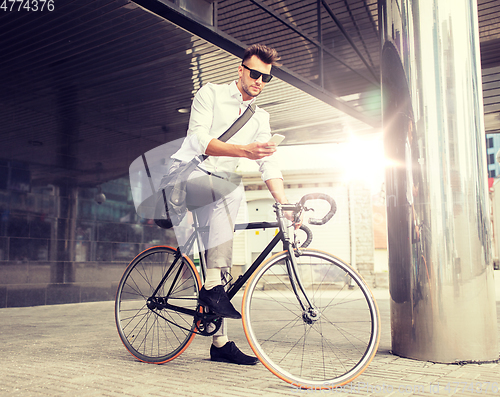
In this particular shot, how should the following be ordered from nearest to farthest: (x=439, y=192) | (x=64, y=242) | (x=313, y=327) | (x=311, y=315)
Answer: (x=311, y=315) → (x=313, y=327) → (x=439, y=192) → (x=64, y=242)

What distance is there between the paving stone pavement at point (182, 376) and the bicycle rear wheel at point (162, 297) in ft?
0.42

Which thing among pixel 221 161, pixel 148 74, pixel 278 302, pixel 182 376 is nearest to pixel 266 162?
pixel 221 161

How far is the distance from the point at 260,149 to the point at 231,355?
5.37ft

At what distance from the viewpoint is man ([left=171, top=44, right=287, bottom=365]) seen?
3039mm

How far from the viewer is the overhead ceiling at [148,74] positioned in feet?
19.3

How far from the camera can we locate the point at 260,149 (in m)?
2.60

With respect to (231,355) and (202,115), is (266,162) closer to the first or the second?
(202,115)

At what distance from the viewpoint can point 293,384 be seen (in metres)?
2.58

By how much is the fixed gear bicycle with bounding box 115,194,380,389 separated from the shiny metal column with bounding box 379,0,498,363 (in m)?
0.48

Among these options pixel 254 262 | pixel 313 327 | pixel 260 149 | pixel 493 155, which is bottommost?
pixel 313 327

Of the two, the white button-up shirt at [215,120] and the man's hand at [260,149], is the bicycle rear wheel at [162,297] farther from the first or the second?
the man's hand at [260,149]

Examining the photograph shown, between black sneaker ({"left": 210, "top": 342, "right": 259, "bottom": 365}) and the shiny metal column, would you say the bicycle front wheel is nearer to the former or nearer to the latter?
black sneaker ({"left": 210, "top": 342, "right": 259, "bottom": 365})

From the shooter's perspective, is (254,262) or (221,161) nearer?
(254,262)

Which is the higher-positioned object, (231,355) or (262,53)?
(262,53)
